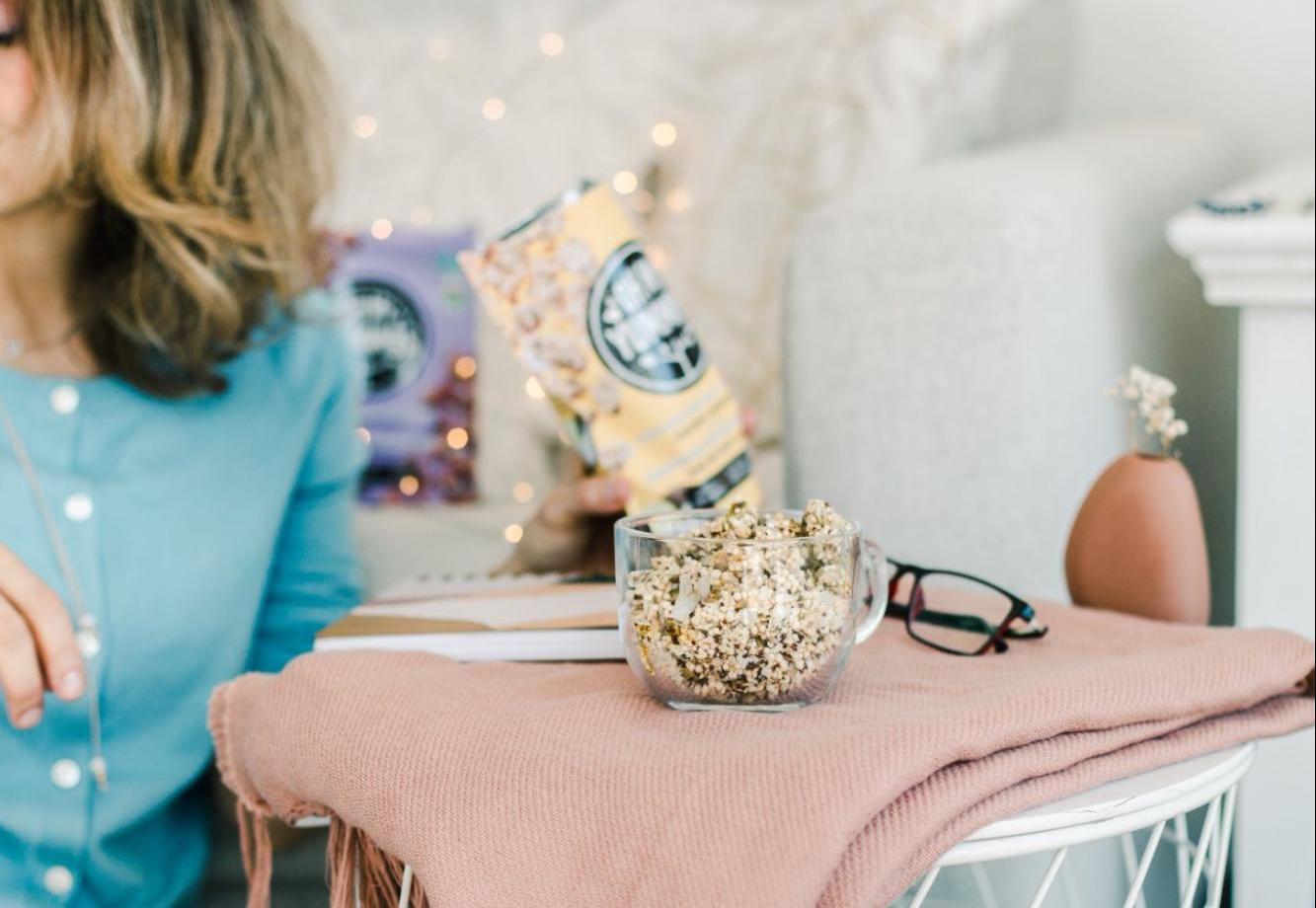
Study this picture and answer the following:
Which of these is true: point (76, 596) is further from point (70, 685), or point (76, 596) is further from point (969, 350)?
point (969, 350)

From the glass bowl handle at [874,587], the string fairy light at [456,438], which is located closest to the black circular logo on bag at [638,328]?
the glass bowl handle at [874,587]

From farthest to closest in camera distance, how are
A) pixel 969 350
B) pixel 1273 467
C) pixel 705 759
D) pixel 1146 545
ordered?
1. pixel 969 350
2. pixel 1273 467
3. pixel 1146 545
4. pixel 705 759

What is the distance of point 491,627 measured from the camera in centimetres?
62

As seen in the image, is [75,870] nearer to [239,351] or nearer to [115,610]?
[115,610]

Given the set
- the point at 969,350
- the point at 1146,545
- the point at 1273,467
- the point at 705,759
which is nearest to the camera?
the point at 705,759

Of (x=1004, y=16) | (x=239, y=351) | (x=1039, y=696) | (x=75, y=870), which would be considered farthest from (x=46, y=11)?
(x=1004, y=16)

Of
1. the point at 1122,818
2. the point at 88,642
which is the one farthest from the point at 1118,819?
the point at 88,642

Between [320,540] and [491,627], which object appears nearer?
[491,627]

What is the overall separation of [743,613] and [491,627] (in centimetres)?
18

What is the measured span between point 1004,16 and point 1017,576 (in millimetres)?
619

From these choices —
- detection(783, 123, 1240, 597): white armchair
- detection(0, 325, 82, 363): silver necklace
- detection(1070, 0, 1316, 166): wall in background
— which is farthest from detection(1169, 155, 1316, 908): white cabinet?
detection(0, 325, 82, 363): silver necklace

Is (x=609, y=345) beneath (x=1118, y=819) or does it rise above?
above

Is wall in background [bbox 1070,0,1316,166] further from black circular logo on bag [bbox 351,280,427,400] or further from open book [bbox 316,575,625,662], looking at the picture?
open book [bbox 316,575,625,662]

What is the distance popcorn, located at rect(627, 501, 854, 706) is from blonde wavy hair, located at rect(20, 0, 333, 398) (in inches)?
20.9
